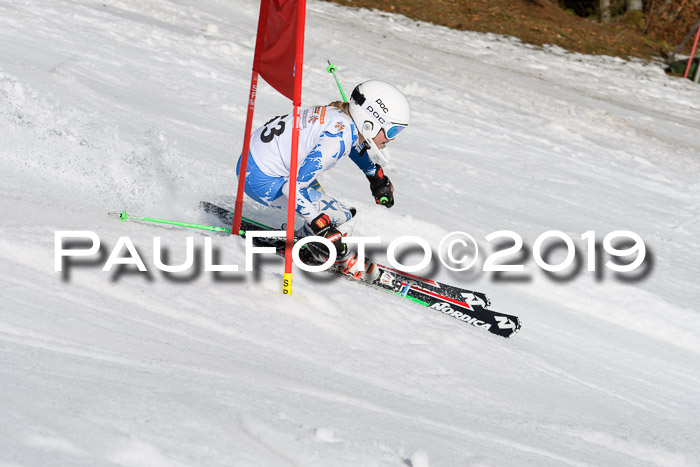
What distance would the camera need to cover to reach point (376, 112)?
18.3 ft

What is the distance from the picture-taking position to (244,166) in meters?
5.59

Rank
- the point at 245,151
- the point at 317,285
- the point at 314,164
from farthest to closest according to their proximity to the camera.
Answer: the point at 245,151, the point at 314,164, the point at 317,285

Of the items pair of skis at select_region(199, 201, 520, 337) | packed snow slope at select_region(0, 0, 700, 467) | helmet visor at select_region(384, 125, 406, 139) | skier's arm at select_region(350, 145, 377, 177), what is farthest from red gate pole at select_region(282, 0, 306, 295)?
skier's arm at select_region(350, 145, 377, 177)

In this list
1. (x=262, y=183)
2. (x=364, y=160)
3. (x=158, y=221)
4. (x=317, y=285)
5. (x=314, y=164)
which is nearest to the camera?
(x=317, y=285)

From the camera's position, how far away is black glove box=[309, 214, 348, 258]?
5520 mm

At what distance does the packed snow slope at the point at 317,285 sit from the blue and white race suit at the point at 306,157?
536mm

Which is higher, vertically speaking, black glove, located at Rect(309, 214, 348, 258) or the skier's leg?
the skier's leg

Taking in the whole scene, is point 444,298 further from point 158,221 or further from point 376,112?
point 158,221

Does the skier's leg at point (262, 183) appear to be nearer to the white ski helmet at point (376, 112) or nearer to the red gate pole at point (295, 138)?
the white ski helmet at point (376, 112)

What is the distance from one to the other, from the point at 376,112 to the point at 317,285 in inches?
54.5

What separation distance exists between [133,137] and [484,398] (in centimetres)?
487

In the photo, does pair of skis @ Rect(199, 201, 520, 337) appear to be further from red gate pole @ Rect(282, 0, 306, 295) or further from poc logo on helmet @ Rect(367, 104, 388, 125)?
poc logo on helmet @ Rect(367, 104, 388, 125)

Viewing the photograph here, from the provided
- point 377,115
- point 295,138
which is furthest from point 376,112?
point 295,138

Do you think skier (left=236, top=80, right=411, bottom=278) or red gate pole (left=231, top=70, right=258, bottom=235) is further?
skier (left=236, top=80, right=411, bottom=278)
